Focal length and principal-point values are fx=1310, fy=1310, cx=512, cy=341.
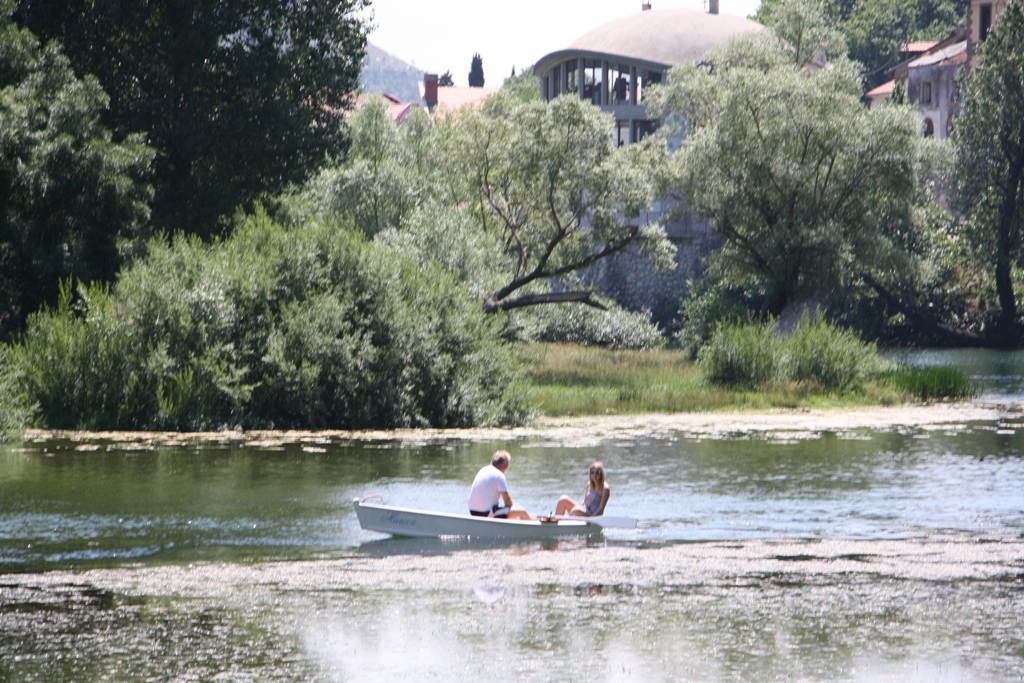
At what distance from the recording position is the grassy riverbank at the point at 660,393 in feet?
114

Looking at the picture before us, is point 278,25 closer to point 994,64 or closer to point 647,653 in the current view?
point 647,653

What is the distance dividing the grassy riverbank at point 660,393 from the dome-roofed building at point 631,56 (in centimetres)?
3876

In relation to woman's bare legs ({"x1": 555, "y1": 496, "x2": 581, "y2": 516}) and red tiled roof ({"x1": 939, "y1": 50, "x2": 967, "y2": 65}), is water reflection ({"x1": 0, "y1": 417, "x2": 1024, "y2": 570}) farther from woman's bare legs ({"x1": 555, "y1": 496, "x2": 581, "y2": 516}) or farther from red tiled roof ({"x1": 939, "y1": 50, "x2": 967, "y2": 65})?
red tiled roof ({"x1": 939, "y1": 50, "x2": 967, "y2": 65})

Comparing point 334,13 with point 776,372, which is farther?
point 334,13

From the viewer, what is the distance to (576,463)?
24594 millimetres

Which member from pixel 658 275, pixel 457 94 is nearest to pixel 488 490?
pixel 658 275

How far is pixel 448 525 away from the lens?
17891mm

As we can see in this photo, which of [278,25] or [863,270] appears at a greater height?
[278,25]

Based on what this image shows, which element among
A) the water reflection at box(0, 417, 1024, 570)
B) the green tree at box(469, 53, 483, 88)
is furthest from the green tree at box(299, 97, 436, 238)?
the green tree at box(469, 53, 483, 88)

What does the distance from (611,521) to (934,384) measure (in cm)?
2333

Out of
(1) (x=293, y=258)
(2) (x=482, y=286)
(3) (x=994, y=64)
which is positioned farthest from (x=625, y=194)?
(3) (x=994, y=64)

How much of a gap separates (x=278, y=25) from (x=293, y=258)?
12.9 meters

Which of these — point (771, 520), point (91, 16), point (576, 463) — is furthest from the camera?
point (91, 16)

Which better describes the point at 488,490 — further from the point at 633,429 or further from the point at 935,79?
the point at 935,79
